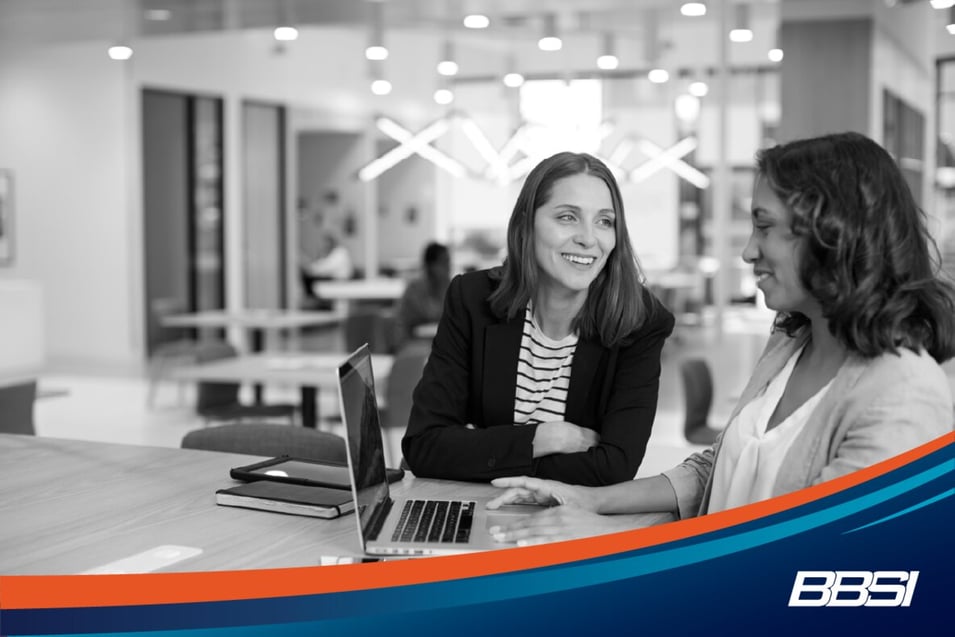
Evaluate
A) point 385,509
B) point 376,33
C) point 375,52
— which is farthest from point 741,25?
point 385,509

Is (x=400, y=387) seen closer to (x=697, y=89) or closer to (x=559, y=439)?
(x=559, y=439)

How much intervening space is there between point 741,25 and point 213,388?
453 cm

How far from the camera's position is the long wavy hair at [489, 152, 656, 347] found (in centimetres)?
278

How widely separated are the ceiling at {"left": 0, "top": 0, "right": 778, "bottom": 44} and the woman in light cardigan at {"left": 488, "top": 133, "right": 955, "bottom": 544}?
658 cm

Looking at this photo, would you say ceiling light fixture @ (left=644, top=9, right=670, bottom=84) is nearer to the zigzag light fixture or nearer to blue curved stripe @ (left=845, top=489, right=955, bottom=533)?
the zigzag light fixture

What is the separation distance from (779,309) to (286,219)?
14715mm

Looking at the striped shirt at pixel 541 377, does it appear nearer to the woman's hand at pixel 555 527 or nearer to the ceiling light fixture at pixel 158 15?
the woman's hand at pixel 555 527

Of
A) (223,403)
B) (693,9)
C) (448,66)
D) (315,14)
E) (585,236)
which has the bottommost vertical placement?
(223,403)

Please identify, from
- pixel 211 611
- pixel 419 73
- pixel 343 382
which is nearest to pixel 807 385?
pixel 343 382

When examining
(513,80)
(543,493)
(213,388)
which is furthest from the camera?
(513,80)

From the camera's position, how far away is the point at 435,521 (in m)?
2.24

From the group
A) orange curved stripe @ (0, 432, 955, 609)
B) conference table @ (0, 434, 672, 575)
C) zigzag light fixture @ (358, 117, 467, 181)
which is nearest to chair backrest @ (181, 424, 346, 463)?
conference table @ (0, 434, 672, 575)

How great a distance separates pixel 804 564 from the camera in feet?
5.68

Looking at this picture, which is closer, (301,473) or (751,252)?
(751,252)
